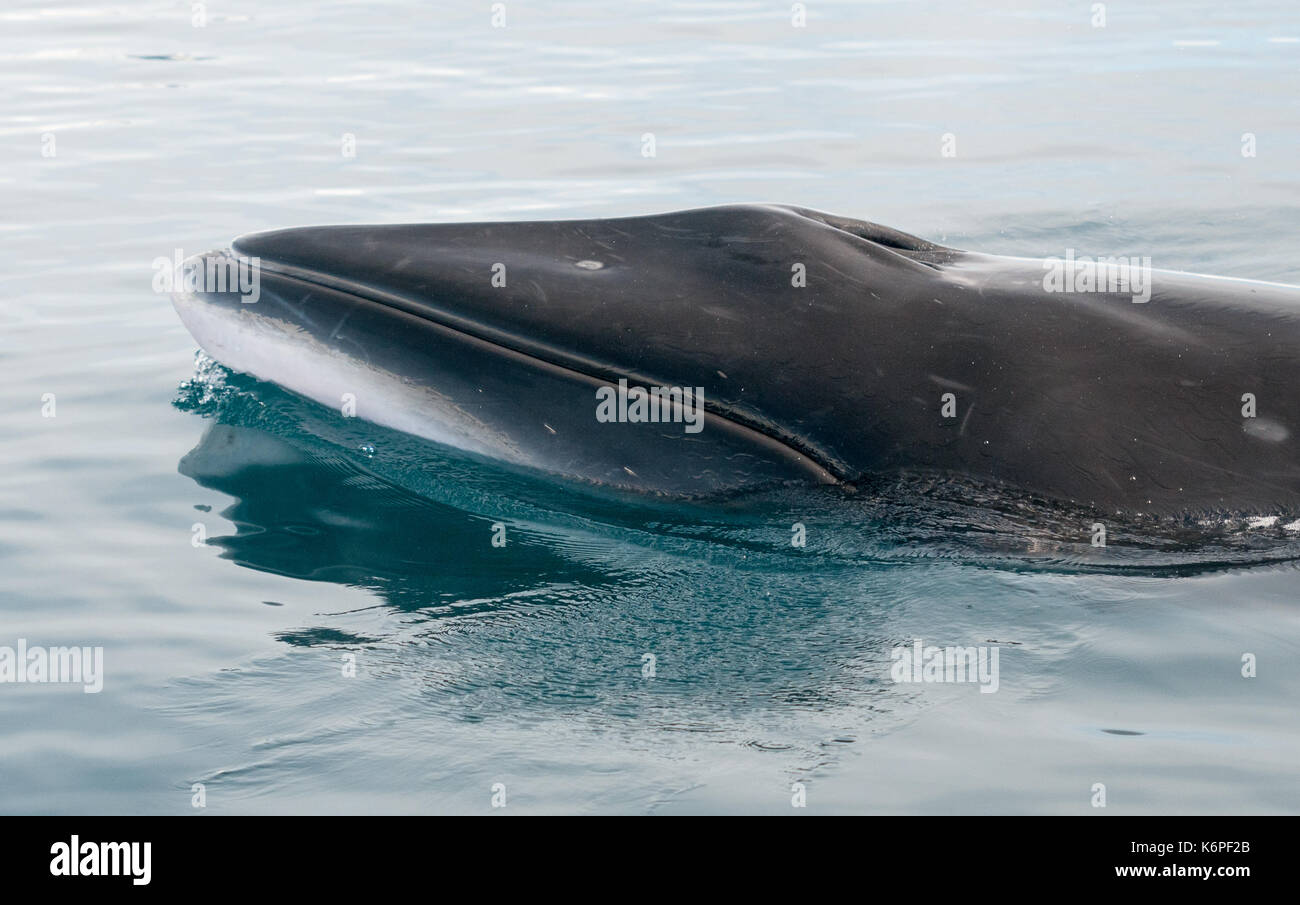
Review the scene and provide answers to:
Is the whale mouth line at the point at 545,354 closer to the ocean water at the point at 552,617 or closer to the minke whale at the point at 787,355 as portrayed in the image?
the minke whale at the point at 787,355

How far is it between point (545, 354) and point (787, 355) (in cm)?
103

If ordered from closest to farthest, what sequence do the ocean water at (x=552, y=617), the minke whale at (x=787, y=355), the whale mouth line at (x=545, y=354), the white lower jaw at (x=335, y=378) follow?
1. the ocean water at (x=552, y=617)
2. the minke whale at (x=787, y=355)
3. the whale mouth line at (x=545, y=354)
4. the white lower jaw at (x=335, y=378)

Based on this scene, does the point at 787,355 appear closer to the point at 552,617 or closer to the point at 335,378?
the point at 552,617

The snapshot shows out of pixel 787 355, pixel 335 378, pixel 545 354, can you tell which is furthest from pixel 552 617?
pixel 335 378

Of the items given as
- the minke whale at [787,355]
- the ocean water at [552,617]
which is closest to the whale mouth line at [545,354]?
the minke whale at [787,355]

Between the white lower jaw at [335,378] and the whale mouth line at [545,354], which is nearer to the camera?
the whale mouth line at [545,354]

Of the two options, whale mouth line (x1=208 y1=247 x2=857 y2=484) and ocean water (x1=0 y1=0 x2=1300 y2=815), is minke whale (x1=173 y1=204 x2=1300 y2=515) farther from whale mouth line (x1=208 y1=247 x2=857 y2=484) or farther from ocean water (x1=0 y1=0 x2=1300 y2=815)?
ocean water (x1=0 y1=0 x2=1300 y2=815)

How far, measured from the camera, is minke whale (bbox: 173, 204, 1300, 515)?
5883mm

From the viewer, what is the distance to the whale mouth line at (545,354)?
608 centimetres

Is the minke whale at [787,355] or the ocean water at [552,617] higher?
the minke whale at [787,355]

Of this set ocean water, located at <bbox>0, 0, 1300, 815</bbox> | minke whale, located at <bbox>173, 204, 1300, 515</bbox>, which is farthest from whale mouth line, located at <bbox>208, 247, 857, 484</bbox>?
ocean water, located at <bbox>0, 0, 1300, 815</bbox>

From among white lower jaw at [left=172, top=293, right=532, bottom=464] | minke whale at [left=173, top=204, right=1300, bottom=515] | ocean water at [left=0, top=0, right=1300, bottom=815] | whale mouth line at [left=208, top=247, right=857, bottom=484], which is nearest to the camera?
ocean water at [left=0, top=0, right=1300, bottom=815]
